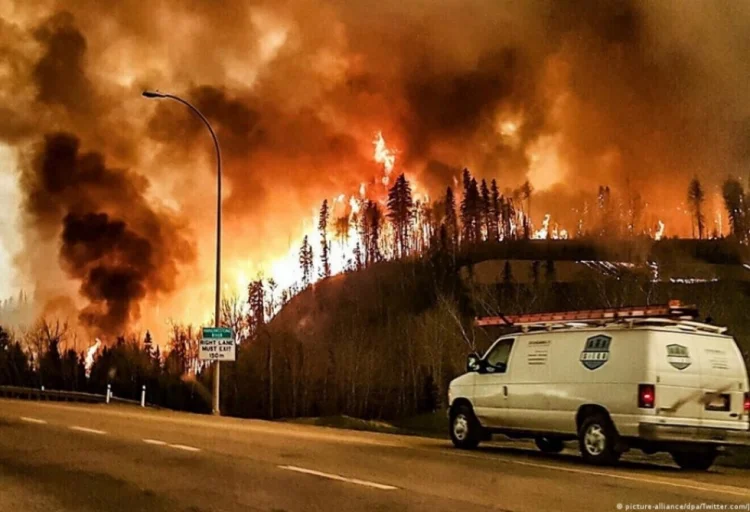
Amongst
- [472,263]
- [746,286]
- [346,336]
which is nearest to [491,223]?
[472,263]

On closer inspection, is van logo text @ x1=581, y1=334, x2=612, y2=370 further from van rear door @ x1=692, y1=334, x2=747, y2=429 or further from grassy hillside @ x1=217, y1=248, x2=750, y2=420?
grassy hillside @ x1=217, y1=248, x2=750, y2=420

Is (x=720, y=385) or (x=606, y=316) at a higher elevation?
(x=606, y=316)

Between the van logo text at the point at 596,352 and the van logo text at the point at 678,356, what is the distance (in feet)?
2.88

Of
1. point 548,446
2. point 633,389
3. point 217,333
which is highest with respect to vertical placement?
point 217,333

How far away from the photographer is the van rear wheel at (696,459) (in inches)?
555

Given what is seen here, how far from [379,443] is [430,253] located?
8834cm

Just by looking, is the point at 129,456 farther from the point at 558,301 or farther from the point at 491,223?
the point at 491,223

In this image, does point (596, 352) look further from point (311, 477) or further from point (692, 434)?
point (311, 477)

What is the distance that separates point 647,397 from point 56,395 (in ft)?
119

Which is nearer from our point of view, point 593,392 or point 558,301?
point 593,392

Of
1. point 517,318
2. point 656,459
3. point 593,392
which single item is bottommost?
point 656,459

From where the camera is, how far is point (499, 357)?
15.6 meters

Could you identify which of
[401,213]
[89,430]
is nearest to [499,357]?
[89,430]

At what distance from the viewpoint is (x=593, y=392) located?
1355 cm
